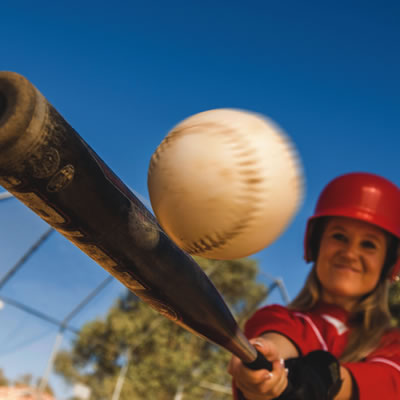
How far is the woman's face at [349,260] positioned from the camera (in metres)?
1.45

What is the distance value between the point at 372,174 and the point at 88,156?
132 cm

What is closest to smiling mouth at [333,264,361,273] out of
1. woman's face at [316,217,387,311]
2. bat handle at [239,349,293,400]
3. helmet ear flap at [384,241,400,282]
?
woman's face at [316,217,387,311]

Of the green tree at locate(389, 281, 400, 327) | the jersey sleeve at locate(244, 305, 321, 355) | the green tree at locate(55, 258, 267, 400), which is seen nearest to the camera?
the jersey sleeve at locate(244, 305, 321, 355)

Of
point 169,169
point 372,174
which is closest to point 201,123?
point 169,169

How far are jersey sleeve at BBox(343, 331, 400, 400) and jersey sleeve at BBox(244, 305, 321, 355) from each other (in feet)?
0.57

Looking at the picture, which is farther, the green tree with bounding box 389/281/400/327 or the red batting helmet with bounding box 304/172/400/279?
the green tree with bounding box 389/281/400/327

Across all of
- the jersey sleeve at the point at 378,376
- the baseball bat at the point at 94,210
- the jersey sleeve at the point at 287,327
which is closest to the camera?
the baseball bat at the point at 94,210

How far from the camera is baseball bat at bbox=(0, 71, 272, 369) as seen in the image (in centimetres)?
53

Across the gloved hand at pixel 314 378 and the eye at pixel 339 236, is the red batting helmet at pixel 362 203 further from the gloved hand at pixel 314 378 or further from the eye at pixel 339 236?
the gloved hand at pixel 314 378

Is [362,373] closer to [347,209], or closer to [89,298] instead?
[347,209]

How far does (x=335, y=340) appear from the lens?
1387 millimetres

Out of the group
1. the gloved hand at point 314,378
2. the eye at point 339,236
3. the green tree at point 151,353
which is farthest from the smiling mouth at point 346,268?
the green tree at point 151,353

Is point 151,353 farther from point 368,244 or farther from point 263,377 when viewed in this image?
point 263,377

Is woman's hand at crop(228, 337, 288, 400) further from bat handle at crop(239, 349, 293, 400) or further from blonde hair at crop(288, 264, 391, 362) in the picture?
blonde hair at crop(288, 264, 391, 362)
